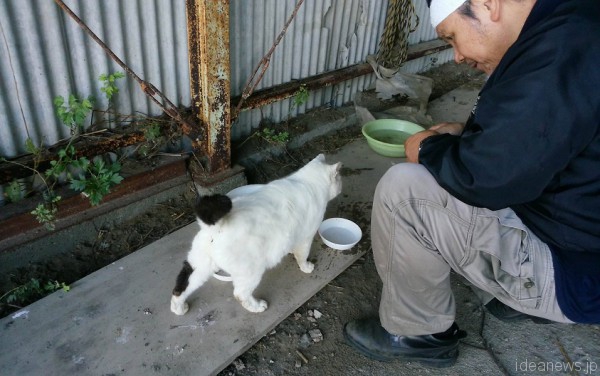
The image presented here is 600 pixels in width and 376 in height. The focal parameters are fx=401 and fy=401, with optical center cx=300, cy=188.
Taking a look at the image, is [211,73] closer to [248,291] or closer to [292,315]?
[248,291]

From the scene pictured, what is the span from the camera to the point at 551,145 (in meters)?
1.36

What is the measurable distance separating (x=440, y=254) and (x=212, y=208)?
1056mm

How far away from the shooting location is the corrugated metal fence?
2215 millimetres

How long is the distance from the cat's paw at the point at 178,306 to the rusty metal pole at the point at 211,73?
1.12 meters

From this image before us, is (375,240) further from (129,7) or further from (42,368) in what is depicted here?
(129,7)

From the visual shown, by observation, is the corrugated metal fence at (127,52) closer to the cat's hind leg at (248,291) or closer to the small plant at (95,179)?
the small plant at (95,179)

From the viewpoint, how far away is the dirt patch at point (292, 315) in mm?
2199

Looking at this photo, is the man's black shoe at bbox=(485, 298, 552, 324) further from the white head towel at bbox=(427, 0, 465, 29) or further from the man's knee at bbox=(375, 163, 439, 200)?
the white head towel at bbox=(427, 0, 465, 29)

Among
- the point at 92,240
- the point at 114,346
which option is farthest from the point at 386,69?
the point at 114,346

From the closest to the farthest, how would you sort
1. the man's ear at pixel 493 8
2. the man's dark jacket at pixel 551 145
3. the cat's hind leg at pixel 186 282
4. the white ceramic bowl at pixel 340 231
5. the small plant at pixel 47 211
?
the man's dark jacket at pixel 551 145 → the man's ear at pixel 493 8 → the cat's hind leg at pixel 186 282 → the small plant at pixel 47 211 → the white ceramic bowl at pixel 340 231

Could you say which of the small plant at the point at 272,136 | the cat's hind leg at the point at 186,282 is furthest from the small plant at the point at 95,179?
the small plant at the point at 272,136

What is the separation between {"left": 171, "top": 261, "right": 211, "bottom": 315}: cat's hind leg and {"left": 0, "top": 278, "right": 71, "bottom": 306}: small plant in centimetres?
66

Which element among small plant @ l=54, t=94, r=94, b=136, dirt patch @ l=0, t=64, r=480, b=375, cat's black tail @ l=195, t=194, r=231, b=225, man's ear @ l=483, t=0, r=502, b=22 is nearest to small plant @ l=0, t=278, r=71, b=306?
dirt patch @ l=0, t=64, r=480, b=375

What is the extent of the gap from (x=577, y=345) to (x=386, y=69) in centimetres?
308
